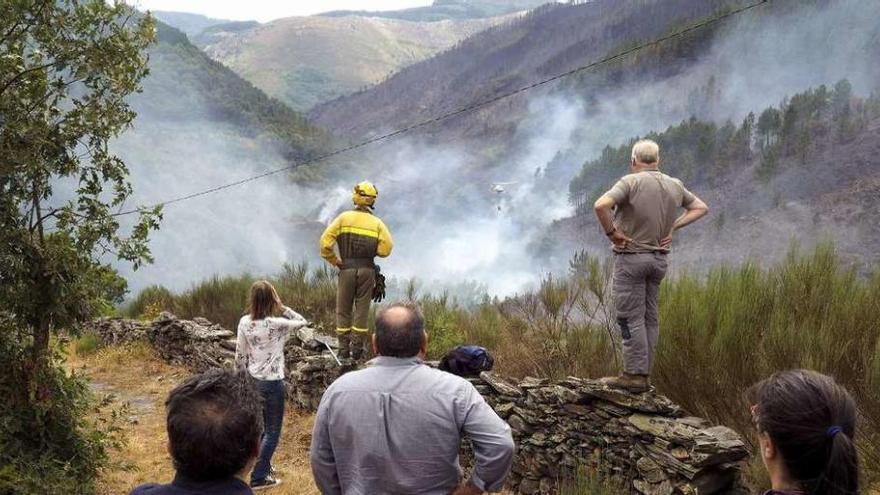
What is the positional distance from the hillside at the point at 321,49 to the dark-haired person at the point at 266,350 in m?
98.5

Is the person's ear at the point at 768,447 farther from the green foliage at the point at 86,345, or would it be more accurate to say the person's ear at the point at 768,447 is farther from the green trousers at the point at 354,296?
the green foliage at the point at 86,345

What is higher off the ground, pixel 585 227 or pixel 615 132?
pixel 615 132

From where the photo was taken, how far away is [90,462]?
5.43 m

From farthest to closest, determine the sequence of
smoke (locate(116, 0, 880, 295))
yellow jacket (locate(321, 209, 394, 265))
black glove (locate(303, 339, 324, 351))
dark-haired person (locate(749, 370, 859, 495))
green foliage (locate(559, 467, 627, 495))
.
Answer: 1. smoke (locate(116, 0, 880, 295))
2. black glove (locate(303, 339, 324, 351))
3. yellow jacket (locate(321, 209, 394, 265))
4. green foliage (locate(559, 467, 627, 495))
5. dark-haired person (locate(749, 370, 859, 495))

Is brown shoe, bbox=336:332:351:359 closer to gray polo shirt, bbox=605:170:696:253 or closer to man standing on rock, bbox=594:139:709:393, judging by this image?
man standing on rock, bbox=594:139:709:393

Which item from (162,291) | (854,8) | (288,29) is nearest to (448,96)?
(854,8)

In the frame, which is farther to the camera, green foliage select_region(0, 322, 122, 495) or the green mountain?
the green mountain

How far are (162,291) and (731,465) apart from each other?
14.9m

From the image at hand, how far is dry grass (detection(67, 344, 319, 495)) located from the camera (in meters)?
6.09

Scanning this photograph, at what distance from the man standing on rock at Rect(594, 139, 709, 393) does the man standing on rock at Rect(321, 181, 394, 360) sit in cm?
289

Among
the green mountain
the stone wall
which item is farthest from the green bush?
the green mountain

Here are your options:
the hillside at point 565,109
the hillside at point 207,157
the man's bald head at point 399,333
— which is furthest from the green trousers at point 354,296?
the hillside at point 207,157

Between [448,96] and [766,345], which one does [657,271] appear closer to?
[766,345]

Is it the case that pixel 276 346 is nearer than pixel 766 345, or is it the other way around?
pixel 766 345
